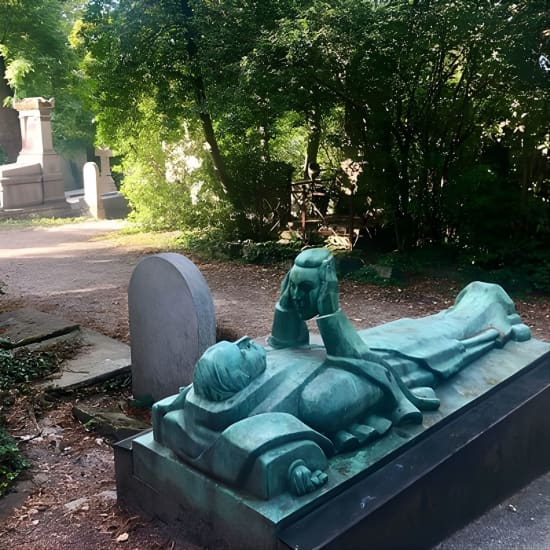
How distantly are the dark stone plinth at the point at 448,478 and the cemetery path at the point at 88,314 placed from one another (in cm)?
69

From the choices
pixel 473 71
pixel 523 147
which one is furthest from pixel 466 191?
pixel 473 71

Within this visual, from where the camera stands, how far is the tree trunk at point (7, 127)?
24984 mm

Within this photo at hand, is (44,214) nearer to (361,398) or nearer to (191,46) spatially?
(191,46)

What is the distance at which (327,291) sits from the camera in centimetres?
271

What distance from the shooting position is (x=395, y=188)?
9.75 meters

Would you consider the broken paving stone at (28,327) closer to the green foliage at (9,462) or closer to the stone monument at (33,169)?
the green foliage at (9,462)

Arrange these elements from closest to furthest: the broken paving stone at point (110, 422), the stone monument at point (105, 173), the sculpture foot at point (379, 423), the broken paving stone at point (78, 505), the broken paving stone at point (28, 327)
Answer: the sculpture foot at point (379, 423) → the broken paving stone at point (78, 505) → the broken paving stone at point (110, 422) → the broken paving stone at point (28, 327) → the stone monument at point (105, 173)

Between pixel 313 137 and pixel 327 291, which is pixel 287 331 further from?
pixel 313 137

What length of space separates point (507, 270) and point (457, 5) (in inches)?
141

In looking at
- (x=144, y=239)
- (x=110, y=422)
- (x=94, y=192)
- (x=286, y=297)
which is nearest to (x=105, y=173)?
(x=94, y=192)

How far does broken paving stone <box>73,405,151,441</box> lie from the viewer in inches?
165

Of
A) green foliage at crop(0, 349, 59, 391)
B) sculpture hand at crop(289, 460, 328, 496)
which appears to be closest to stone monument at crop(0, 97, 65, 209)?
green foliage at crop(0, 349, 59, 391)

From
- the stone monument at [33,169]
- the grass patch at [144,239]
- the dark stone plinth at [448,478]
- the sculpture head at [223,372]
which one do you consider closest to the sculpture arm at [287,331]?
the sculpture head at [223,372]

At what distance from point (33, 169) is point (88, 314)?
45.8ft
